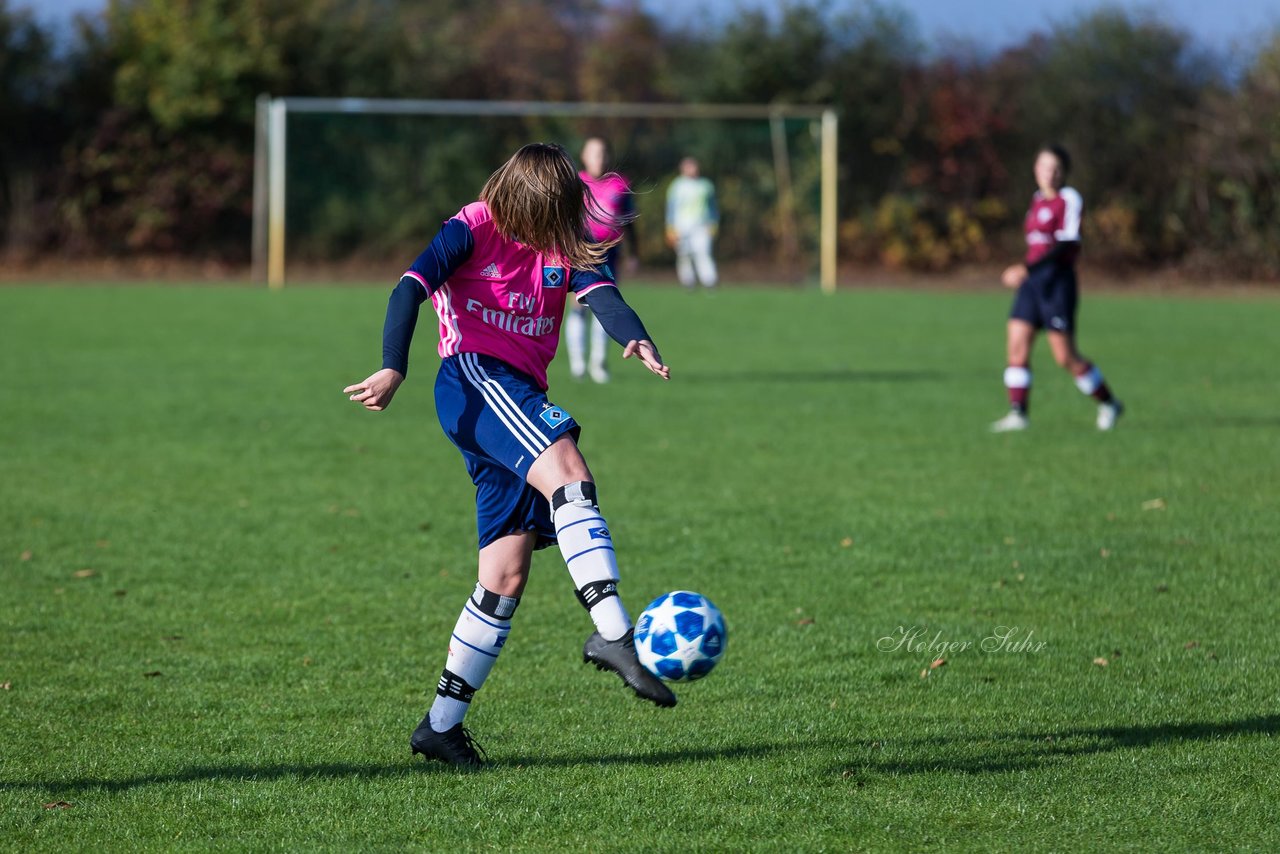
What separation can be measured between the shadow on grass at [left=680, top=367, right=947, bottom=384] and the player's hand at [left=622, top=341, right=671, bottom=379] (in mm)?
10243

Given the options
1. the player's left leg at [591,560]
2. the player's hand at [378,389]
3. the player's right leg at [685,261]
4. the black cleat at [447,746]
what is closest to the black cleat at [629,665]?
the player's left leg at [591,560]

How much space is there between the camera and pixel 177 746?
14.7ft

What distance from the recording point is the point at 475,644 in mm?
4312

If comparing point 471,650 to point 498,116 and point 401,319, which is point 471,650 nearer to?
point 401,319

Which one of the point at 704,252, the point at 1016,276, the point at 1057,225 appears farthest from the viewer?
the point at 704,252

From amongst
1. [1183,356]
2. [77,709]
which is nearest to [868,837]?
[77,709]

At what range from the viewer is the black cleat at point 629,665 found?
384cm

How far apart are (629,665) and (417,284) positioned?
1.20m

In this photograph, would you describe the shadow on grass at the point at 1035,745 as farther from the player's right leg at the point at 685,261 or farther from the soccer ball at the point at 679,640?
the player's right leg at the point at 685,261

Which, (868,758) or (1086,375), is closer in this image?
(868,758)

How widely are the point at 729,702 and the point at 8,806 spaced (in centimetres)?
223

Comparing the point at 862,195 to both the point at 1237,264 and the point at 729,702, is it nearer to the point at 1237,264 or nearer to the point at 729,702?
the point at 1237,264

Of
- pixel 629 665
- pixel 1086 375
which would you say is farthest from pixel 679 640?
pixel 1086 375

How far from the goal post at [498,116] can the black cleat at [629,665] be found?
24.8 m
